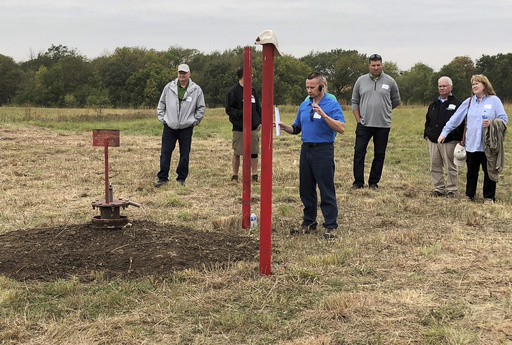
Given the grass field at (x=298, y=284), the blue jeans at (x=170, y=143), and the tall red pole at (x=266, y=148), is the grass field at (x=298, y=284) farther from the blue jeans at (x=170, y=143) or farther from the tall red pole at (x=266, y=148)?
the blue jeans at (x=170, y=143)

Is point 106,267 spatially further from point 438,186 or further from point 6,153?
point 6,153

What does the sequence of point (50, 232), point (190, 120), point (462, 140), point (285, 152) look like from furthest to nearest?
point (285, 152)
point (190, 120)
point (462, 140)
point (50, 232)

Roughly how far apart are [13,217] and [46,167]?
4948 mm

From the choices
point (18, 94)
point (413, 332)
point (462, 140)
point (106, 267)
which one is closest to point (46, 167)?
point (106, 267)

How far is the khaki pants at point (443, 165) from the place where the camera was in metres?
8.93

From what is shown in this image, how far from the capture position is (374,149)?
30.6ft

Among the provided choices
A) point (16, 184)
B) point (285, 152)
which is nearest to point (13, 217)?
point (16, 184)

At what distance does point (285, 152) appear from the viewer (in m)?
15.5

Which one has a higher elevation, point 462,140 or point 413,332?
point 462,140

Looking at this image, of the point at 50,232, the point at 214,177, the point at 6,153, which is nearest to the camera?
the point at 50,232

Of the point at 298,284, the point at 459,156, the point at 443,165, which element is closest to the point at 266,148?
the point at 298,284

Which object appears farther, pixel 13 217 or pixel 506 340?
pixel 13 217

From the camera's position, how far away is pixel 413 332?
12.2ft

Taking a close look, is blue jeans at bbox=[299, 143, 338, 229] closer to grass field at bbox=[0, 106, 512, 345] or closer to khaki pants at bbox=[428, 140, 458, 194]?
grass field at bbox=[0, 106, 512, 345]
